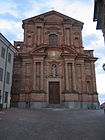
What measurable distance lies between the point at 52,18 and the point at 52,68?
1144 centimetres

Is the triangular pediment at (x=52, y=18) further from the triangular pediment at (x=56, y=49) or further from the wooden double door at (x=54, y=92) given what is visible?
the wooden double door at (x=54, y=92)

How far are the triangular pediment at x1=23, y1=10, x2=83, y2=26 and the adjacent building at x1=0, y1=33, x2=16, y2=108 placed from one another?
923 cm

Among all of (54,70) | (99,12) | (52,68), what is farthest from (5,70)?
(99,12)

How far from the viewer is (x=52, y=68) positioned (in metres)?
29.3

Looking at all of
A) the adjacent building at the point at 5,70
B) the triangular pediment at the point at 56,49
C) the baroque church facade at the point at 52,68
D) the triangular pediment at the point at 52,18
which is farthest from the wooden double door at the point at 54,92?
the triangular pediment at the point at 52,18

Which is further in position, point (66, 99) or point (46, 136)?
point (66, 99)

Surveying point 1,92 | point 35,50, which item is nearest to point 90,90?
point 35,50

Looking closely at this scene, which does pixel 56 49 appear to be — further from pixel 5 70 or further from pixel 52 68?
pixel 5 70

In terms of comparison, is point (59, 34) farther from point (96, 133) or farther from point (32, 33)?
point (96, 133)

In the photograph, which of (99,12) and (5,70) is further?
(5,70)

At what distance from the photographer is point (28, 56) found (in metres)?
29.5

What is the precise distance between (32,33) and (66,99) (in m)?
14.8

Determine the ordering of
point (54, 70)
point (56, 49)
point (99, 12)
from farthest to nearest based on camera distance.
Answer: point (56, 49)
point (54, 70)
point (99, 12)

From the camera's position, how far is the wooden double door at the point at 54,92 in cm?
2778
